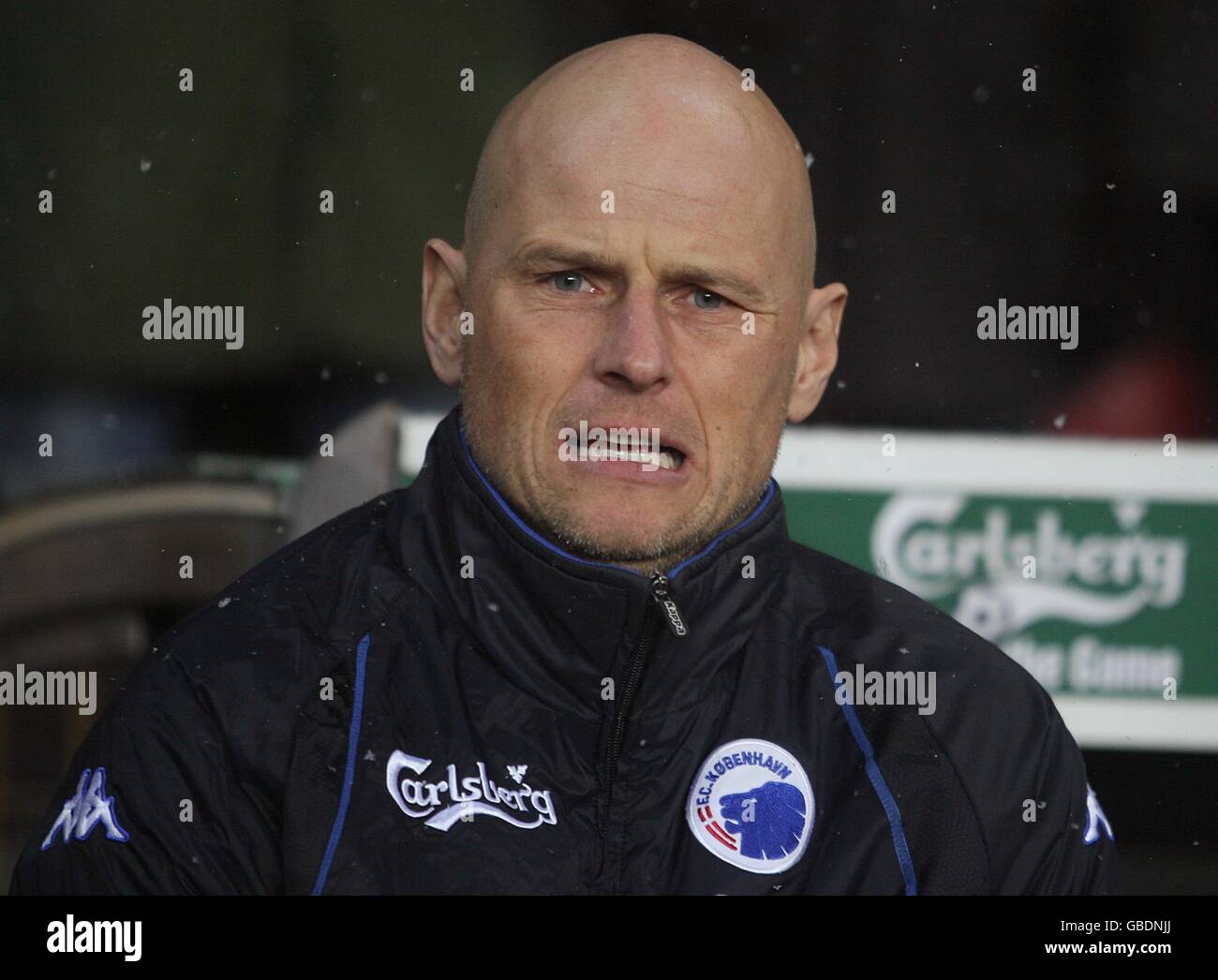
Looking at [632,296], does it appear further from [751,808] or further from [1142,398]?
[1142,398]

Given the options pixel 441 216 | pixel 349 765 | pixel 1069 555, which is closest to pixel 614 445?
pixel 349 765

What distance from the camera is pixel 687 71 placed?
5.87ft

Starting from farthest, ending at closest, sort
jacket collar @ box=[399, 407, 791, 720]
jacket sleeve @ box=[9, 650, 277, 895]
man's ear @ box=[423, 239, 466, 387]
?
1. man's ear @ box=[423, 239, 466, 387]
2. jacket collar @ box=[399, 407, 791, 720]
3. jacket sleeve @ box=[9, 650, 277, 895]

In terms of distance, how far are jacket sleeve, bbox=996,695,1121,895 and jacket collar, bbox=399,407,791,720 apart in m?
0.39

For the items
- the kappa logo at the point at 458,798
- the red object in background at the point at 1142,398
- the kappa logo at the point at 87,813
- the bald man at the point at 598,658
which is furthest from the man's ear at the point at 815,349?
the kappa logo at the point at 87,813

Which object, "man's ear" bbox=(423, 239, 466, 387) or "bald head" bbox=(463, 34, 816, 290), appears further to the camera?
"man's ear" bbox=(423, 239, 466, 387)

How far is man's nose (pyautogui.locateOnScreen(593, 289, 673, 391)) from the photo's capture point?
165cm

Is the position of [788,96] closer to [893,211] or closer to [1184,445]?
[893,211]

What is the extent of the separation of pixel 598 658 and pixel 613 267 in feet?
1.49

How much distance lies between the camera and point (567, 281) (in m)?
1.74

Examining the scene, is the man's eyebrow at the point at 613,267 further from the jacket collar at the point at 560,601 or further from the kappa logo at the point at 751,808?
the kappa logo at the point at 751,808

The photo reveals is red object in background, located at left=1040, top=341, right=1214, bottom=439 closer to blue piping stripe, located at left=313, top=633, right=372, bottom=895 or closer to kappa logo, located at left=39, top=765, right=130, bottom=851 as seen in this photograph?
blue piping stripe, located at left=313, top=633, right=372, bottom=895

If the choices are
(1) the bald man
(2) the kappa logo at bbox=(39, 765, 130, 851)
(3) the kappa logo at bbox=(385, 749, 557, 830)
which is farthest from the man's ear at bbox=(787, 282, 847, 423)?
(2) the kappa logo at bbox=(39, 765, 130, 851)

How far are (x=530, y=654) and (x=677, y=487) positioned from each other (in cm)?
26
